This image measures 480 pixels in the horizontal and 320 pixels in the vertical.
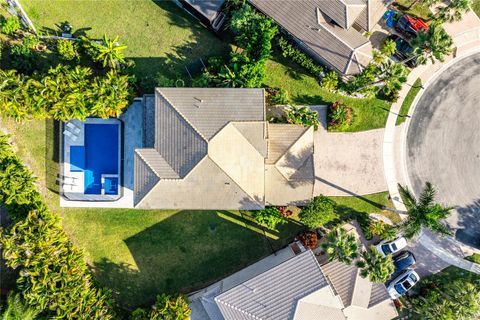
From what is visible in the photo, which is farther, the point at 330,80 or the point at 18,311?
the point at 330,80

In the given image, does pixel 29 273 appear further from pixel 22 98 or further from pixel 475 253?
pixel 475 253

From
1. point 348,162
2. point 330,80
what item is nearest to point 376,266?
point 348,162

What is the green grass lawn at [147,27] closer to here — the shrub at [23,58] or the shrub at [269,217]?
the shrub at [23,58]

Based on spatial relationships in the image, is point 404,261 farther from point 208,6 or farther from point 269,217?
point 208,6

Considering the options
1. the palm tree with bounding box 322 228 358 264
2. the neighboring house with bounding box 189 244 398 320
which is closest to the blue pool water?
the neighboring house with bounding box 189 244 398 320

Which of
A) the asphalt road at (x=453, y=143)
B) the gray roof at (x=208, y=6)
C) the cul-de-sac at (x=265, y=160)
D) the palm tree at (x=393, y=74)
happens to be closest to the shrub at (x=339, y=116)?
the cul-de-sac at (x=265, y=160)

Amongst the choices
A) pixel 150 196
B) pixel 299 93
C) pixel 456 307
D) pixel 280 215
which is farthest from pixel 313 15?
pixel 456 307
